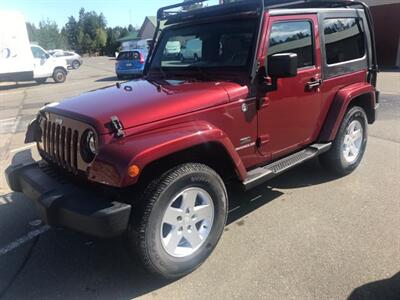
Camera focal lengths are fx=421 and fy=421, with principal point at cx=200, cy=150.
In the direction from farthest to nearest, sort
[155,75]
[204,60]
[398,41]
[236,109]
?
[398,41], [155,75], [204,60], [236,109]

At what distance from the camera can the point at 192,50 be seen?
4445 millimetres

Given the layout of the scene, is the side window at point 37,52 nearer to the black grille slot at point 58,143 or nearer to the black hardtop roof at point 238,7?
the black hardtop roof at point 238,7

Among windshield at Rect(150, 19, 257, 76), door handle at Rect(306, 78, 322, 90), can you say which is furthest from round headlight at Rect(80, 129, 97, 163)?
door handle at Rect(306, 78, 322, 90)

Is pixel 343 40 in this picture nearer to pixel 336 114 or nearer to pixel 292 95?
pixel 336 114

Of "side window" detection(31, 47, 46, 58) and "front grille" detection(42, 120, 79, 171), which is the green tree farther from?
"front grille" detection(42, 120, 79, 171)

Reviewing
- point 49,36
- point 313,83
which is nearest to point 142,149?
point 313,83

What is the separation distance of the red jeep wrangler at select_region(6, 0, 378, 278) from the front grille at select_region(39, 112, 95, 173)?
0.04ft

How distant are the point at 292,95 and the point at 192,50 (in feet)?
3.76

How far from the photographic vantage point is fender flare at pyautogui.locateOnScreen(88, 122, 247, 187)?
2.86m

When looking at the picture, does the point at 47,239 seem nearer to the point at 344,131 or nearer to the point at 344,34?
the point at 344,131

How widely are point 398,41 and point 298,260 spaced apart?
1934 centimetres

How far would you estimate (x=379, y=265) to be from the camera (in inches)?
131

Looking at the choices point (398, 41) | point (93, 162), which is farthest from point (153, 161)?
point (398, 41)

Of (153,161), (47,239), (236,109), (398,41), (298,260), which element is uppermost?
(153,161)
